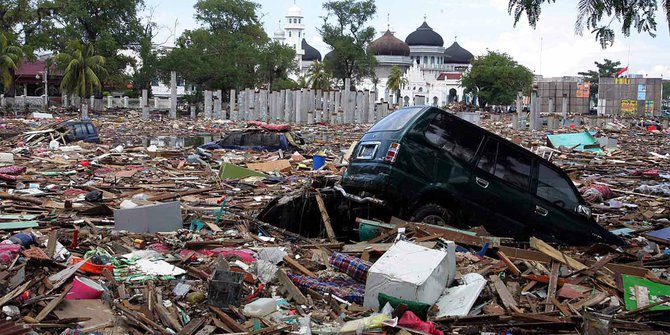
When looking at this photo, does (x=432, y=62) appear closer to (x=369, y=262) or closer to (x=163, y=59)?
(x=163, y=59)

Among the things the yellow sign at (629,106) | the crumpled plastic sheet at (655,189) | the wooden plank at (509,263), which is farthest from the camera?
the yellow sign at (629,106)

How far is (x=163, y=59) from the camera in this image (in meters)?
62.2

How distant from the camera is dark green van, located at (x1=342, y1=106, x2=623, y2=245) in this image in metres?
8.44

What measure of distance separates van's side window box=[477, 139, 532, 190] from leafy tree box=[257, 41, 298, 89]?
59.9 metres

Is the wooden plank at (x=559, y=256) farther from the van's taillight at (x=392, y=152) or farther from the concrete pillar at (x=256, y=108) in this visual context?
the concrete pillar at (x=256, y=108)

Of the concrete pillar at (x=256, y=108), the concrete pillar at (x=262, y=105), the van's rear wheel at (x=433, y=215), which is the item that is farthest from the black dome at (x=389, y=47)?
the van's rear wheel at (x=433, y=215)

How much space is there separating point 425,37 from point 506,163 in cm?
10540

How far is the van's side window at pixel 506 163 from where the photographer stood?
28.9ft

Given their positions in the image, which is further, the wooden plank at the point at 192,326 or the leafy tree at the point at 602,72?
the leafy tree at the point at 602,72

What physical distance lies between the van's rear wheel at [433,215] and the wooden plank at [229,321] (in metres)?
3.49

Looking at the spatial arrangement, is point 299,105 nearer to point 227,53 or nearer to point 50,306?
point 227,53

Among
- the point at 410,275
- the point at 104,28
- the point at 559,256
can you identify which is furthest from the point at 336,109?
the point at 410,275

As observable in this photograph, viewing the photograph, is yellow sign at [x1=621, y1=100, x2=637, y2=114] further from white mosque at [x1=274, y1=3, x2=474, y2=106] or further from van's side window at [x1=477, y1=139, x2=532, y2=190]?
van's side window at [x1=477, y1=139, x2=532, y2=190]

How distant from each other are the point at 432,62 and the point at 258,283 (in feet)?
357
